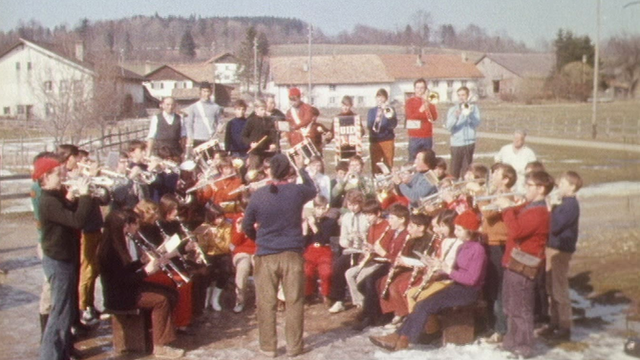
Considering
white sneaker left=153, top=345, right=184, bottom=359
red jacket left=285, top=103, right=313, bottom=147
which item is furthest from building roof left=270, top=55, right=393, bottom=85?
white sneaker left=153, top=345, right=184, bottom=359

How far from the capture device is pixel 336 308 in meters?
7.92

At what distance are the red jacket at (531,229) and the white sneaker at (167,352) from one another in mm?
2817

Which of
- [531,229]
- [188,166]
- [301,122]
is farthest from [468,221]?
[301,122]

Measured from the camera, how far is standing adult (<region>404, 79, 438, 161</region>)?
34.6 ft

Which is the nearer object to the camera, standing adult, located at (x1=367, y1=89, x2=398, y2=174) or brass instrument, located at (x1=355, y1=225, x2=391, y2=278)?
brass instrument, located at (x1=355, y1=225, x2=391, y2=278)

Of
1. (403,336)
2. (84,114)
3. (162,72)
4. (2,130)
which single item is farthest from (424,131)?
(2,130)

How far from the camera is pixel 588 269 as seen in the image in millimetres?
8141

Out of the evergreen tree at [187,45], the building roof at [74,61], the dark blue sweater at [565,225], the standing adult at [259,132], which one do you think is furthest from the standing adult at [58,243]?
the building roof at [74,61]

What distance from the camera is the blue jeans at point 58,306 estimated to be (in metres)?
6.11

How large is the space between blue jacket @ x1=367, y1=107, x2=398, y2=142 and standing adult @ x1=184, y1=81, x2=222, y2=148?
2.09 metres

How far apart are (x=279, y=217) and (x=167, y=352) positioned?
1482mm

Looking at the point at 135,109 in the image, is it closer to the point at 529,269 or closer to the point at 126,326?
the point at 126,326

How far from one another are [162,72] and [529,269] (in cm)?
1842

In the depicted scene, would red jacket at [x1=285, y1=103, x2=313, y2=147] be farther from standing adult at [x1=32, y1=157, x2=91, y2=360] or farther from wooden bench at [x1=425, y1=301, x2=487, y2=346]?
standing adult at [x1=32, y1=157, x2=91, y2=360]
